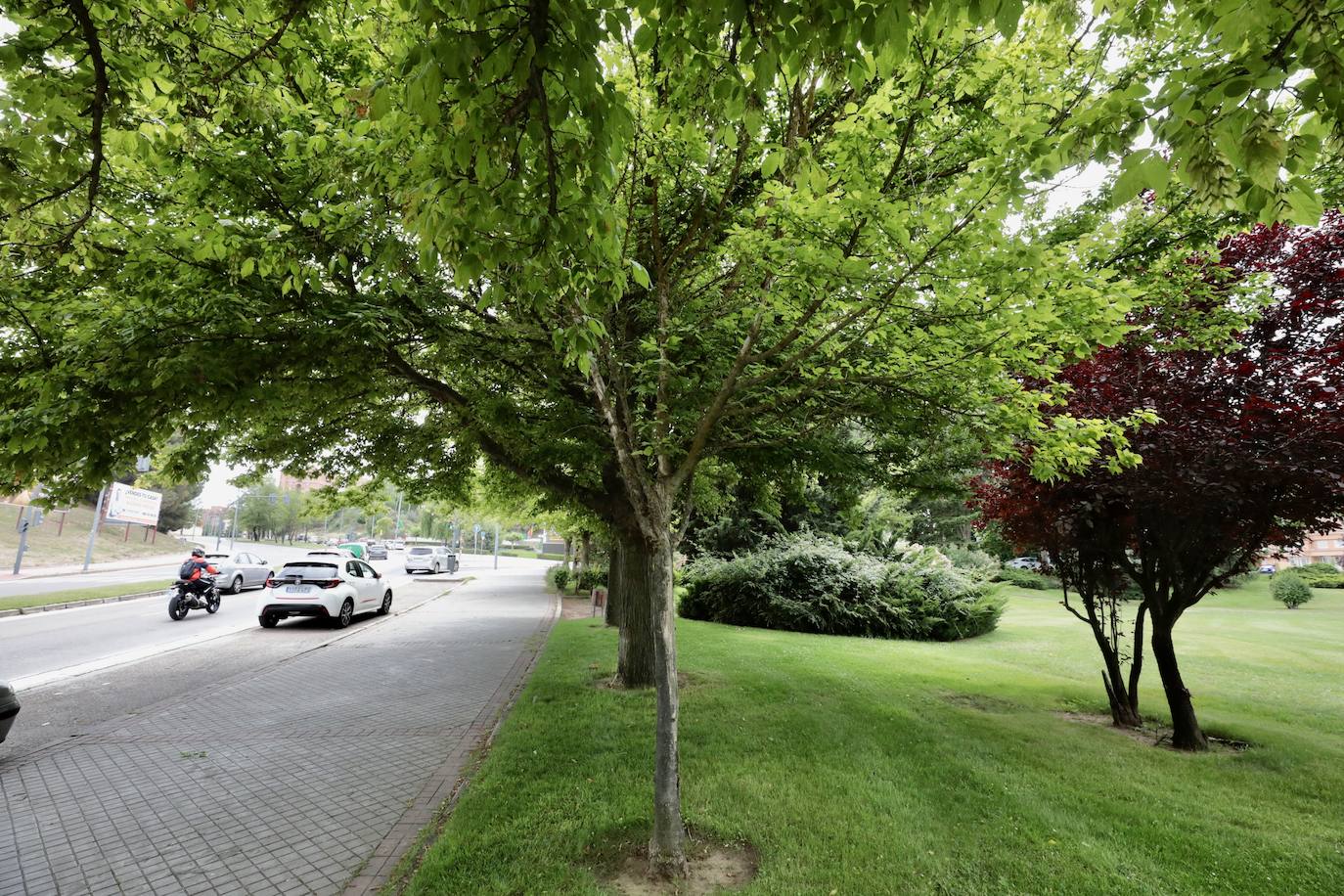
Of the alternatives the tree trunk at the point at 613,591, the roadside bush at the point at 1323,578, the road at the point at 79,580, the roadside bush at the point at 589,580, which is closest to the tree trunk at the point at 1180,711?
the tree trunk at the point at 613,591

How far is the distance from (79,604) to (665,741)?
20.8 meters

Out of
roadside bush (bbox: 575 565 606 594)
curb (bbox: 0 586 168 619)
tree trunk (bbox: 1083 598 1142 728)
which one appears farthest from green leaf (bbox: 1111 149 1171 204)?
roadside bush (bbox: 575 565 606 594)

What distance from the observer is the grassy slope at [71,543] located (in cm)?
3206

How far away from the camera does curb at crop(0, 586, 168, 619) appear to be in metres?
14.9

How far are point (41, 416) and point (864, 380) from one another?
5698 millimetres

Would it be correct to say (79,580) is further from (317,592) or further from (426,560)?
(317,592)

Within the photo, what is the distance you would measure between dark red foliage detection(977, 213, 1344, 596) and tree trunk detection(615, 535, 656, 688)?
518 centimetres

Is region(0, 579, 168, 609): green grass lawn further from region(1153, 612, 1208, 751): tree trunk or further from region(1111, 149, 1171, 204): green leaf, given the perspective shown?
region(1153, 612, 1208, 751): tree trunk

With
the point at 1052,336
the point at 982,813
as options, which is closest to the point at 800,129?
the point at 1052,336

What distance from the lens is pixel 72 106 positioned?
3.12 meters

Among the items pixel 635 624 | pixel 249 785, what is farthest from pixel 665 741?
pixel 635 624

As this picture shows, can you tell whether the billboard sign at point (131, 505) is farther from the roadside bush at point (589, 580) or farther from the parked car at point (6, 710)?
the parked car at point (6, 710)

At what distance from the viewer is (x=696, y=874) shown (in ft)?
13.7

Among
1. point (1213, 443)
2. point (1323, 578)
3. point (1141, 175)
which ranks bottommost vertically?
point (1323, 578)
